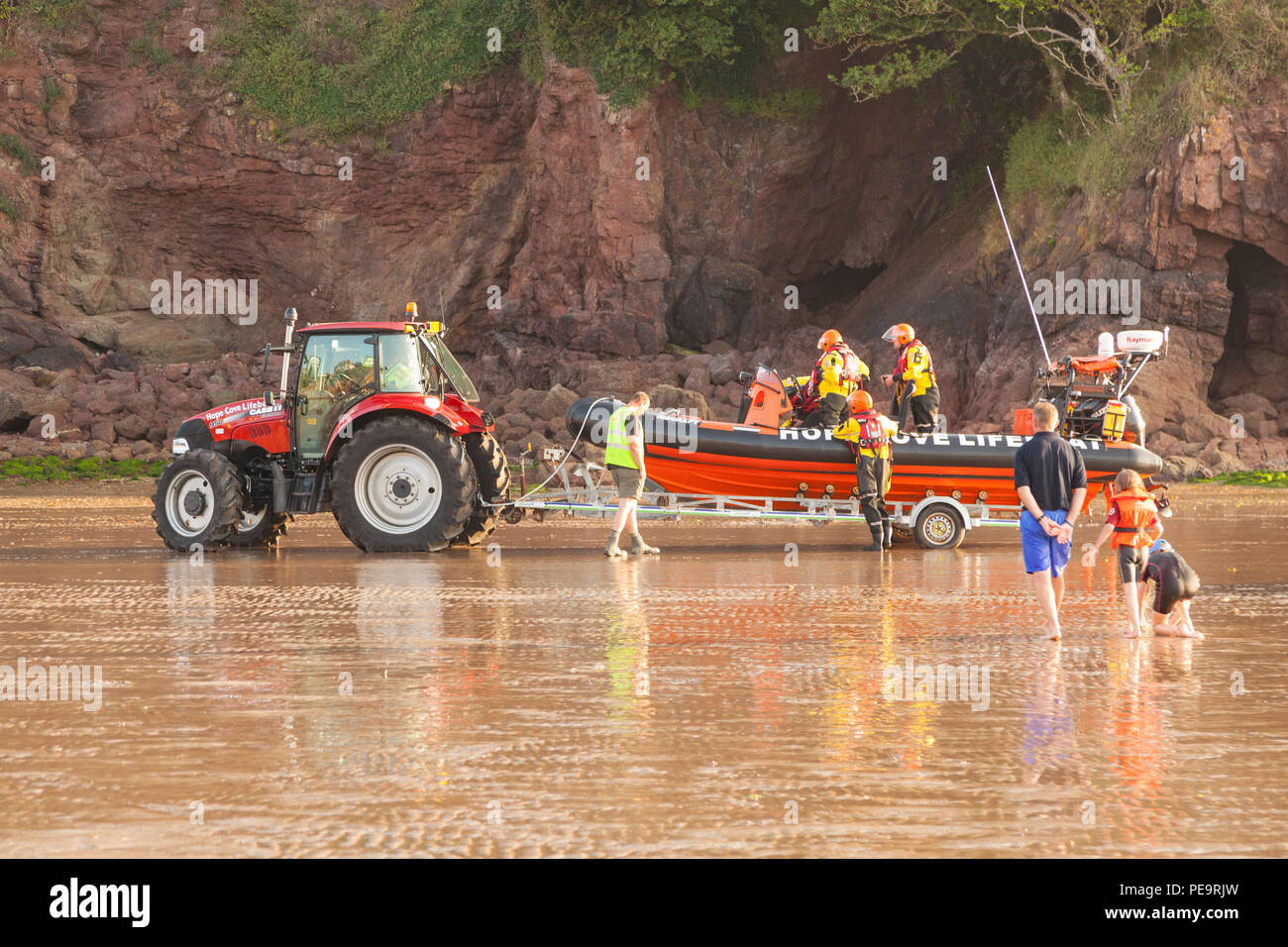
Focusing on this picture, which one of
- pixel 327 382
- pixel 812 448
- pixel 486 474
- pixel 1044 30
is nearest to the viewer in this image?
pixel 327 382

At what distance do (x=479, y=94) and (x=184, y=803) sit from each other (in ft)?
126

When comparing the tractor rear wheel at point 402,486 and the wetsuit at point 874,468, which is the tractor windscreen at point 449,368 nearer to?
the tractor rear wheel at point 402,486

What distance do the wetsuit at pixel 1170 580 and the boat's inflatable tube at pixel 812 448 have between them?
7536mm

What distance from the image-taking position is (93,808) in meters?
5.59

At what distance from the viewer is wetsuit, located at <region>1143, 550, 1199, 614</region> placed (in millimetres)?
9445

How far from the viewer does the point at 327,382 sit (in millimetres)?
16656

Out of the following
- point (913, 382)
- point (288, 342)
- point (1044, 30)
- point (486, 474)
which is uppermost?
point (1044, 30)

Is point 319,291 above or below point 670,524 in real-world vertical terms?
above

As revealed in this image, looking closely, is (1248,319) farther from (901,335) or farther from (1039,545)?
(1039,545)

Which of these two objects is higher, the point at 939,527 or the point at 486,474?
the point at 486,474

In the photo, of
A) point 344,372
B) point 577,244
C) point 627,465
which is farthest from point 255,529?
point 577,244

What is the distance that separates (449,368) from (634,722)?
1042 centimetres

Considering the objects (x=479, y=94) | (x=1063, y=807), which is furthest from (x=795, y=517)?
(x=479, y=94)

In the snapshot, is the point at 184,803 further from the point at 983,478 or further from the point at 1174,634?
the point at 983,478
